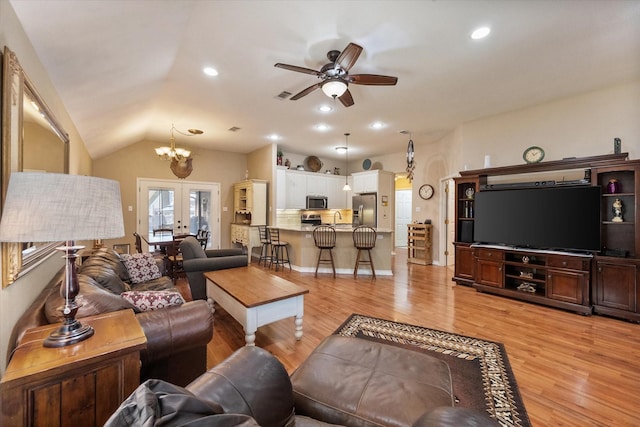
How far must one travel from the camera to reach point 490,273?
412 cm

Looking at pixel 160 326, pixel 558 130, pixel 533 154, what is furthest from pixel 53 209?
pixel 558 130

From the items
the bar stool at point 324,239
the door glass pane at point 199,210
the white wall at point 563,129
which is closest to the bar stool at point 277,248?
the bar stool at point 324,239

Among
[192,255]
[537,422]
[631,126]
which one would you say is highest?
[631,126]

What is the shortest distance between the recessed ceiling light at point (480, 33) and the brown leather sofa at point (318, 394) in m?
2.79

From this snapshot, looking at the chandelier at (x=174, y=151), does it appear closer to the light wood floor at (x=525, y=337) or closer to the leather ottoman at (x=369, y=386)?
the light wood floor at (x=525, y=337)

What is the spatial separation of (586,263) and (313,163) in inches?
240

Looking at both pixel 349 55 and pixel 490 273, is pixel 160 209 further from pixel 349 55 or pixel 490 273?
pixel 490 273

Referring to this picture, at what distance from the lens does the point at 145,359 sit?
5.10ft

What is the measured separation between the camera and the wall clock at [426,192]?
21.4 feet

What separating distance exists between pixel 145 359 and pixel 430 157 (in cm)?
663

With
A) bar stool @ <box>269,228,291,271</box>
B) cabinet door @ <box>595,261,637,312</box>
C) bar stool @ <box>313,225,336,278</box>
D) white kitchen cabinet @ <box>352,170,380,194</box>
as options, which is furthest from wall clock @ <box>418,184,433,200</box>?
bar stool @ <box>269,228,291,271</box>

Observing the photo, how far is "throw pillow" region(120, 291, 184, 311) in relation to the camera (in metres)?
1.77

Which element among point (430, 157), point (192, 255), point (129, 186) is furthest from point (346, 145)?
point (129, 186)

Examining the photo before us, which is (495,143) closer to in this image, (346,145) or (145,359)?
(346,145)
